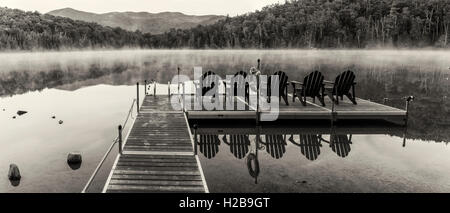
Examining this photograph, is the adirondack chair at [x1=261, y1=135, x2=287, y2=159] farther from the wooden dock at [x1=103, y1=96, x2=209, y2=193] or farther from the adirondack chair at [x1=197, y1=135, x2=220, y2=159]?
the wooden dock at [x1=103, y1=96, x2=209, y2=193]

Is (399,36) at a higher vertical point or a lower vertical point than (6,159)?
higher

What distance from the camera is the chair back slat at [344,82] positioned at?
13875 mm

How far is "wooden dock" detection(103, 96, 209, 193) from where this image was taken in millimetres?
7332

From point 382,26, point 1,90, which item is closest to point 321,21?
point 382,26

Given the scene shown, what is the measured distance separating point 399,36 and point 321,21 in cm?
1663

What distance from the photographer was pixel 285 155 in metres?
11.8

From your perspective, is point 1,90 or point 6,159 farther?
point 1,90

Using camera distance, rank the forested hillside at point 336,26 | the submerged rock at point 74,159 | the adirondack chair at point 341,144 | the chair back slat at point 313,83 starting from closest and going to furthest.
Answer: the submerged rock at point 74,159, the adirondack chair at point 341,144, the chair back slat at point 313,83, the forested hillside at point 336,26

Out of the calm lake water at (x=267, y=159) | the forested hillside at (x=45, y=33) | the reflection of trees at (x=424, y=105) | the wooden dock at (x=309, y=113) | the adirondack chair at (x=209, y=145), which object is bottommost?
the calm lake water at (x=267, y=159)

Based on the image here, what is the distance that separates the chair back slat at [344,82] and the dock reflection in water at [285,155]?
3.91ft

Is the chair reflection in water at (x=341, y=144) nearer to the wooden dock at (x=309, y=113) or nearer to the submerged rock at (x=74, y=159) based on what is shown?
the wooden dock at (x=309, y=113)

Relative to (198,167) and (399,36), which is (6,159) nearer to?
(198,167)
